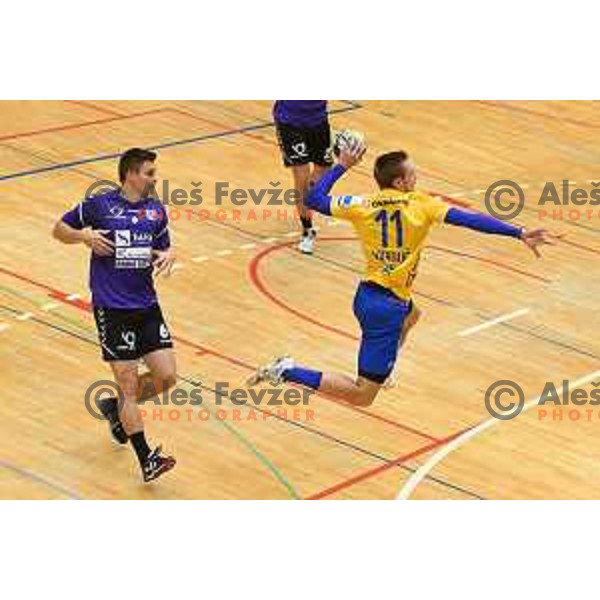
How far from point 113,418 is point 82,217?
73.1 inches

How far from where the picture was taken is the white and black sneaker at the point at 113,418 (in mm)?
13734

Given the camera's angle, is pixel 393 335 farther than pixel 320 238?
No

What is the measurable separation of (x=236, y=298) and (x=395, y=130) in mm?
6787

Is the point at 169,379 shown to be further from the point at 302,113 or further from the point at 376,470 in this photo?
the point at 302,113

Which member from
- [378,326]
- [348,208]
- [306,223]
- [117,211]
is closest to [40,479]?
[117,211]

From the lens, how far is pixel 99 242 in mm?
12609

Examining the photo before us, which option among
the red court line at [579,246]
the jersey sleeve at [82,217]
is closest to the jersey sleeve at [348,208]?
the jersey sleeve at [82,217]

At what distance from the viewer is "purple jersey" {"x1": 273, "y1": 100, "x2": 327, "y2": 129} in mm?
18203

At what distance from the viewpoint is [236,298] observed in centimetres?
1698

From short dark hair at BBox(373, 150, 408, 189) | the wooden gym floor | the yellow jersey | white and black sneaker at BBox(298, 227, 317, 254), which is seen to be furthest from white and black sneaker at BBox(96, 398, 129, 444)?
white and black sneaker at BBox(298, 227, 317, 254)

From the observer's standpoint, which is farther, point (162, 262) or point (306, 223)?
point (306, 223)

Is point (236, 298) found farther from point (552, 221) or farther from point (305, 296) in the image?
point (552, 221)

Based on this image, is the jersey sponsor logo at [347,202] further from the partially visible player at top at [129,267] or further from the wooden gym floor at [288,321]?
the wooden gym floor at [288,321]
